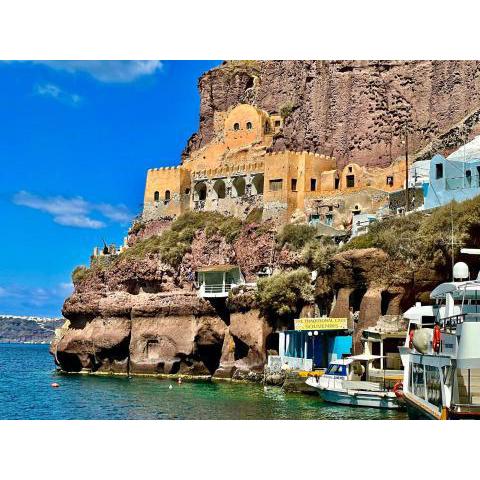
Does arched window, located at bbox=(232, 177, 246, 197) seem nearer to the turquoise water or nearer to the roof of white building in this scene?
the turquoise water

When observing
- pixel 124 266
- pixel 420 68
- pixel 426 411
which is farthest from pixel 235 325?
pixel 426 411

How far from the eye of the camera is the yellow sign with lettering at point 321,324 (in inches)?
2263

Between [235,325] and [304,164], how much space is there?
15.8 m

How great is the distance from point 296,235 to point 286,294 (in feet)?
23.3

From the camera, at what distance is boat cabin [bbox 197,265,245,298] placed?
7238cm

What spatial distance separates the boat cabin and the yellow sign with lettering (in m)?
12.3

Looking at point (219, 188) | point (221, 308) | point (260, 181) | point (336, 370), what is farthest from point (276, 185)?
point (336, 370)

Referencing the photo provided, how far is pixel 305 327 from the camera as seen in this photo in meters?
59.7

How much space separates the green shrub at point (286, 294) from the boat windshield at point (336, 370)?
34.8 feet

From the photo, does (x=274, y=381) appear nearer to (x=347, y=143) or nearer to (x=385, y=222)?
(x=385, y=222)

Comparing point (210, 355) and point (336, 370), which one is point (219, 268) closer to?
point (210, 355)

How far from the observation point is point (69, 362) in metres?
80.2

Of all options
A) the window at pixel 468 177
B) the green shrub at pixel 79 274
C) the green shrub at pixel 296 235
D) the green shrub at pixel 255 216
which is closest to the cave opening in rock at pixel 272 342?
the green shrub at pixel 296 235

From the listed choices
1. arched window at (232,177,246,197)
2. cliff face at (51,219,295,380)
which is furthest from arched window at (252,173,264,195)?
cliff face at (51,219,295,380)
